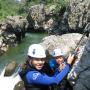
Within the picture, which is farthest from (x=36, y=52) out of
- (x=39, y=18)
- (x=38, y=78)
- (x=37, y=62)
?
(x=39, y=18)

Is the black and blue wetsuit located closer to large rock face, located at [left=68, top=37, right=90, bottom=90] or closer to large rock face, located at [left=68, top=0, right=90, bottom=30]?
large rock face, located at [left=68, top=37, right=90, bottom=90]

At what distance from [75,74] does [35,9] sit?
145 ft

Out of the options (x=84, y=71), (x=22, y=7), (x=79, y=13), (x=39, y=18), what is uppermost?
(x=84, y=71)

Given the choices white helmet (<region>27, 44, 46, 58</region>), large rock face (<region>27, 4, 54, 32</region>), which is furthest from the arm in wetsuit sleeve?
large rock face (<region>27, 4, 54, 32</region>)

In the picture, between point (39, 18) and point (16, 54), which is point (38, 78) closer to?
point (16, 54)

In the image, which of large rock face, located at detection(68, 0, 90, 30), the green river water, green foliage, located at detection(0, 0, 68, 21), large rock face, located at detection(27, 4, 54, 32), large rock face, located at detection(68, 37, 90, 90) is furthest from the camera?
large rock face, located at detection(27, 4, 54, 32)

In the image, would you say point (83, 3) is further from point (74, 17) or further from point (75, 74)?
point (75, 74)

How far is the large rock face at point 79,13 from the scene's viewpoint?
31958 millimetres

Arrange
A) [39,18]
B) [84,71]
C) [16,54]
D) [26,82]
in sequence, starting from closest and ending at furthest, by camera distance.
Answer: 1. [26,82]
2. [84,71]
3. [16,54]
4. [39,18]

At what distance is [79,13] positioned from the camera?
32.8 meters

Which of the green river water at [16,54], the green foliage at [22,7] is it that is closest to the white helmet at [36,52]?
the green river water at [16,54]

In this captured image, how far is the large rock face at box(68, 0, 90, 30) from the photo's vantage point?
32.0 metres

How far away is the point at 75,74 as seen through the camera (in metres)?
7.54

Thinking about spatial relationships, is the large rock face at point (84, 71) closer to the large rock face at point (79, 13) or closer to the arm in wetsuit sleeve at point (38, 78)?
the arm in wetsuit sleeve at point (38, 78)
